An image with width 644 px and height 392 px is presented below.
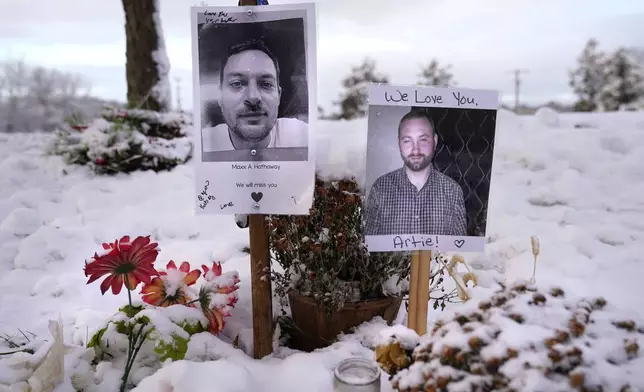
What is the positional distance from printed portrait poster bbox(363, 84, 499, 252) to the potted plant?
0.56 feet

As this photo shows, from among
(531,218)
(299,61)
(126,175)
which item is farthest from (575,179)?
(126,175)

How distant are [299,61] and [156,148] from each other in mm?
3056

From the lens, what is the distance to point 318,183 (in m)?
1.58

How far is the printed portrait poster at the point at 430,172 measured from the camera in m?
1.35

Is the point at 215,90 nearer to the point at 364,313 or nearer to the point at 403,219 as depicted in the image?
the point at 403,219

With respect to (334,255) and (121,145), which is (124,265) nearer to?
(334,255)

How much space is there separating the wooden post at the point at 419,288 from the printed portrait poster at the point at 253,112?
0.38m

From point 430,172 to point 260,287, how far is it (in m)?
0.65

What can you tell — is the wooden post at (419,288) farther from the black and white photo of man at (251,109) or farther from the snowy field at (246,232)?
the black and white photo of man at (251,109)

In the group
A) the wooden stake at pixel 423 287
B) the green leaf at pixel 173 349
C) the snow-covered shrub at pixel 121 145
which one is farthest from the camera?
the snow-covered shrub at pixel 121 145

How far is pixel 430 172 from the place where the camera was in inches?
54.0

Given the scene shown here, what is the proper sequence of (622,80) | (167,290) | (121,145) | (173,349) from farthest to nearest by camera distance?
(622,80) → (121,145) → (167,290) → (173,349)

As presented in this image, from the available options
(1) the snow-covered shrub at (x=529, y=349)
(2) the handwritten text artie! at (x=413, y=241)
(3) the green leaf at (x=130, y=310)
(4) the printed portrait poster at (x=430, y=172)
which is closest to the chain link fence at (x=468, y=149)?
(4) the printed portrait poster at (x=430, y=172)

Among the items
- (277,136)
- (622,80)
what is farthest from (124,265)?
(622,80)
